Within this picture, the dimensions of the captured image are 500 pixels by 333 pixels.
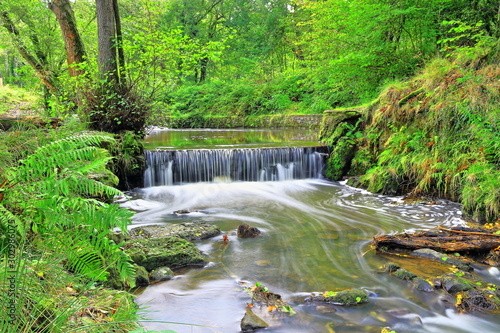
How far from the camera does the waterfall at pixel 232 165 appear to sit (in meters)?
9.97

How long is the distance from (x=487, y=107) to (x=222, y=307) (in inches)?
247

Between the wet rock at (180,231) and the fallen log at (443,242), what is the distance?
8.51 feet

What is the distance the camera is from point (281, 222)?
6711mm

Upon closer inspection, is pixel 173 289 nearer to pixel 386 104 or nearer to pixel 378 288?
pixel 378 288

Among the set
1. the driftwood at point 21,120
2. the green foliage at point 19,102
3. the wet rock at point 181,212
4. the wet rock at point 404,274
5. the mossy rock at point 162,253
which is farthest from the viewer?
the green foliage at point 19,102

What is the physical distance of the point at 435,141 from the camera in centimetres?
752

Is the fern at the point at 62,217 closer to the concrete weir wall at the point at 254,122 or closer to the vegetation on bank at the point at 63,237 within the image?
the vegetation on bank at the point at 63,237

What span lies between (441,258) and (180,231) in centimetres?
377

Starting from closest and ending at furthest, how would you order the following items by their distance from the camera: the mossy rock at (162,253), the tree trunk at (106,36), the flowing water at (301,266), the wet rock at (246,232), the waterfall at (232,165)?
the flowing water at (301,266), the mossy rock at (162,253), the wet rock at (246,232), the tree trunk at (106,36), the waterfall at (232,165)

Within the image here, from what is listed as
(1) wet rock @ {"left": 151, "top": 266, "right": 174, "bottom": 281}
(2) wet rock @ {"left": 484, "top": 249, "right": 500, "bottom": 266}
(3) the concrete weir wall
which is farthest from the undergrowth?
(3) the concrete weir wall

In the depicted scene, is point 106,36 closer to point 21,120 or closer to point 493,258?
point 21,120

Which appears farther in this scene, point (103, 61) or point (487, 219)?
point (103, 61)

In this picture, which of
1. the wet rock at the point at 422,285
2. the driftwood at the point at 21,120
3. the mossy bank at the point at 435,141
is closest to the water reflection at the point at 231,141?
the mossy bank at the point at 435,141

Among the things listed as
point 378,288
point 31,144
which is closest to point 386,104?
point 378,288
